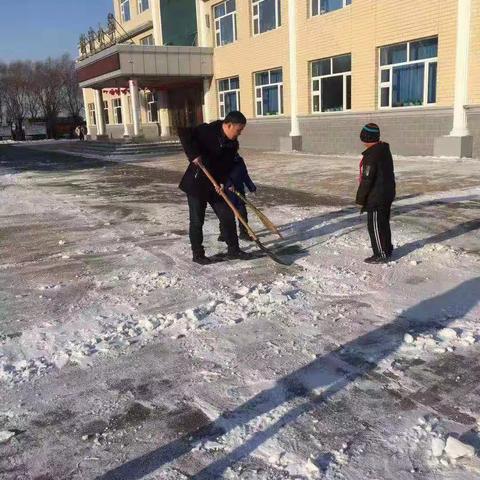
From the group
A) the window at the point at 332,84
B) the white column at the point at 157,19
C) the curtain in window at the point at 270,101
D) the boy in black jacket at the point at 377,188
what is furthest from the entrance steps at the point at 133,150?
the boy in black jacket at the point at 377,188

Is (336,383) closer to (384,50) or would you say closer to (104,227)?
(104,227)

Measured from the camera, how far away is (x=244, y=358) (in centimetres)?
353

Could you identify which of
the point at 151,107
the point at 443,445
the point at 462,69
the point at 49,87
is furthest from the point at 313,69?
the point at 49,87

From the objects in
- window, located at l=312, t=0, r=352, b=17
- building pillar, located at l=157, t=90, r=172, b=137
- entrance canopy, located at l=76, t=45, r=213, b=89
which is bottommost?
building pillar, located at l=157, t=90, r=172, b=137

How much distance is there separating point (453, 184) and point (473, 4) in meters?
6.59

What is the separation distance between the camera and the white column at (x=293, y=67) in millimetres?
20812

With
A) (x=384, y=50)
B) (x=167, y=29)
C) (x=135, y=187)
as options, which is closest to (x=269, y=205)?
(x=135, y=187)

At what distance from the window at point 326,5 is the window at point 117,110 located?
76.0ft

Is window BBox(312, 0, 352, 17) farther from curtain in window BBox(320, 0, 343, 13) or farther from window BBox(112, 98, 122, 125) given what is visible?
window BBox(112, 98, 122, 125)

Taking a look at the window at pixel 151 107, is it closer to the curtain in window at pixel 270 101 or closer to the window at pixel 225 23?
the window at pixel 225 23

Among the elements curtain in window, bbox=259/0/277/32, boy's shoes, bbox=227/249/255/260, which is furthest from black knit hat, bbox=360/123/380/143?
curtain in window, bbox=259/0/277/32

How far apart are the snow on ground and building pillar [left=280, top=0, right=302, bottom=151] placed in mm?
14699

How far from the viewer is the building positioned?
14945 mm

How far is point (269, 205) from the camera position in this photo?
930 cm
